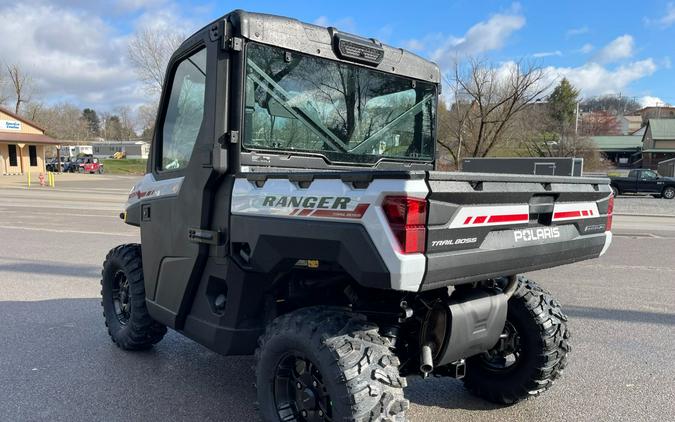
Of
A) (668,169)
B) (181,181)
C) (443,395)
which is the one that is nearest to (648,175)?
(668,169)

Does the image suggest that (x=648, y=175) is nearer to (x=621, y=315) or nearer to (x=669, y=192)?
(x=669, y=192)

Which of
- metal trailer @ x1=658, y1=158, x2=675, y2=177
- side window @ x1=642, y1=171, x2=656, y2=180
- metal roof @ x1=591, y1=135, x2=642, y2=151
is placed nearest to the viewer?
side window @ x1=642, y1=171, x2=656, y2=180

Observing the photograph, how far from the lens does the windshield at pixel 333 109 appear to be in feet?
10.0

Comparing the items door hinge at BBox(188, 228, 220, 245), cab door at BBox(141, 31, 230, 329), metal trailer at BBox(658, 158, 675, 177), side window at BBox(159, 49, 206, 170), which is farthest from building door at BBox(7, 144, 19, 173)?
metal trailer at BBox(658, 158, 675, 177)

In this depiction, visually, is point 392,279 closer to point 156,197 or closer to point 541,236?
point 541,236

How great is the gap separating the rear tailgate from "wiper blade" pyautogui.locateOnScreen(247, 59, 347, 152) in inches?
50.6

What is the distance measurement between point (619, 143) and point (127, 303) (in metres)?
82.6

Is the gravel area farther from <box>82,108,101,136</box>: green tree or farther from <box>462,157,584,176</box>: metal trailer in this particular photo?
<box>82,108,101,136</box>: green tree

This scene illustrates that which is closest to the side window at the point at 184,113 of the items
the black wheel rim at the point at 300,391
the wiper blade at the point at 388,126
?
the wiper blade at the point at 388,126

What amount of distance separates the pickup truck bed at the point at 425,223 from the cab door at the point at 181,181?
38 cm

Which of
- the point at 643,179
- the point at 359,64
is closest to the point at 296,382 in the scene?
the point at 359,64

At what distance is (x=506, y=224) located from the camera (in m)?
2.52

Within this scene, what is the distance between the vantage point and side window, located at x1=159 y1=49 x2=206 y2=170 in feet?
10.5

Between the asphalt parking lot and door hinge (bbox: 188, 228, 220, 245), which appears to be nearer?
door hinge (bbox: 188, 228, 220, 245)
